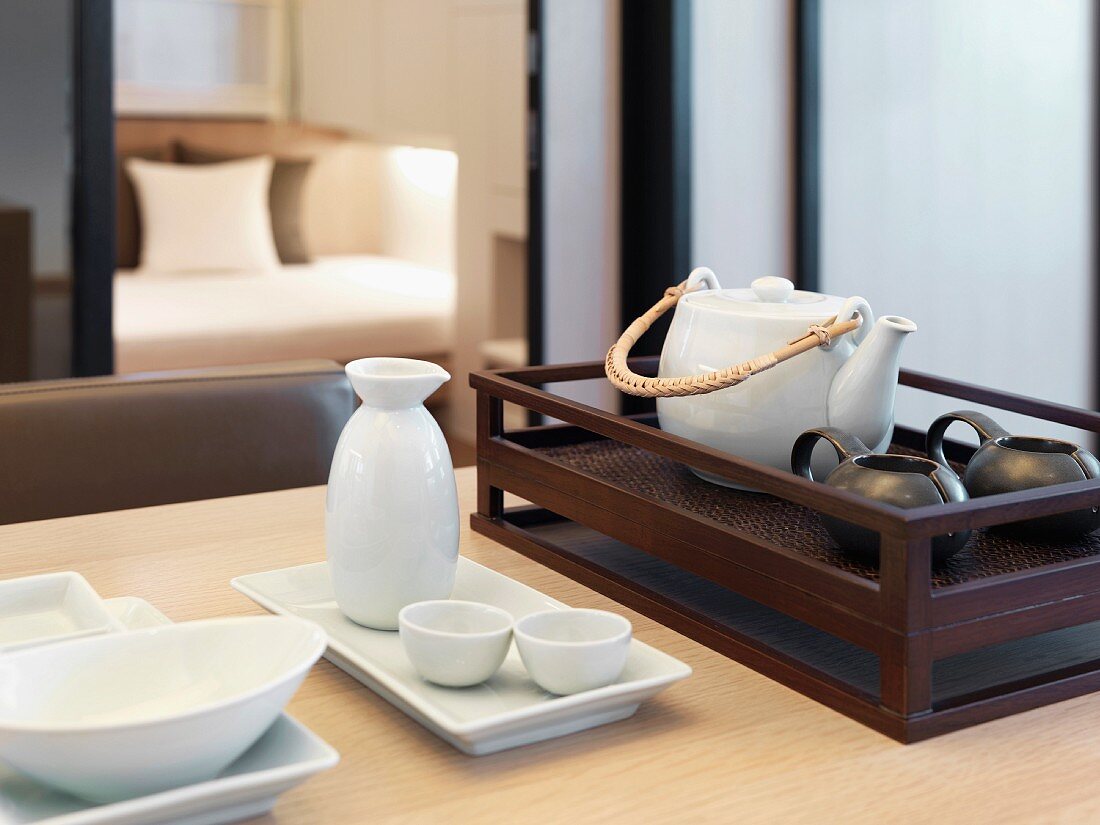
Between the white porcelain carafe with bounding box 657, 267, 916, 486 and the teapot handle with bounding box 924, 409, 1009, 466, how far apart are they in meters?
0.04

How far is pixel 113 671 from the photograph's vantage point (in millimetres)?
646

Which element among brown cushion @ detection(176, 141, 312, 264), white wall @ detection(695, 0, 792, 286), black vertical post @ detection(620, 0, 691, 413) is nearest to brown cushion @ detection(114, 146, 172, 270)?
brown cushion @ detection(176, 141, 312, 264)

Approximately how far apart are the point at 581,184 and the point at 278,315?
1059mm

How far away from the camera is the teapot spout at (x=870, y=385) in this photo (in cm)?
88

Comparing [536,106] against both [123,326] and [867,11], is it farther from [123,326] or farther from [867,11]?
[123,326]

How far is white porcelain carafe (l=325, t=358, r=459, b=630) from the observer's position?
0.78m

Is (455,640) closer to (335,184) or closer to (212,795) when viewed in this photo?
(212,795)

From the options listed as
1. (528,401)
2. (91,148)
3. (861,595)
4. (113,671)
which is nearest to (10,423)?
(528,401)

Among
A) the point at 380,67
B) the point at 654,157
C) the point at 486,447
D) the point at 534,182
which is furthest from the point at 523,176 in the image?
the point at 486,447

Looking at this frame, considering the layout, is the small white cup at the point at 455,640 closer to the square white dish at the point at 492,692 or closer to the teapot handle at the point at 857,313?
the square white dish at the point at 492,692

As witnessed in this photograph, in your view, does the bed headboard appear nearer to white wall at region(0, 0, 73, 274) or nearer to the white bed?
the white bed

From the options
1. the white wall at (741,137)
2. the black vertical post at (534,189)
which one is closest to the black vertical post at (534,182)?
the black vertical post at (534,189)

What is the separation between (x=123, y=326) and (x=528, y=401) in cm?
273

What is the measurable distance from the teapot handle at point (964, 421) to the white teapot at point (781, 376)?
38mm
